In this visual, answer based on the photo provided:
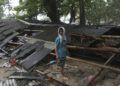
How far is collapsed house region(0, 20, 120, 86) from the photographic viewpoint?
7910mm

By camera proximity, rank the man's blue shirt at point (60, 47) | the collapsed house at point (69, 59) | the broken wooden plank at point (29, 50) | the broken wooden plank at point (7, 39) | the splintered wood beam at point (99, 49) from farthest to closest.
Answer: the broken wooden plank at point (7, 39), the broken wooden plank at point (29, 50), the man's blue shirt at point (60, 47), the collapsed house at point (69, 59), the splintered wood beam at point (99, 49)

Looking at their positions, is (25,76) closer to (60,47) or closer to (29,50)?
(60,47)

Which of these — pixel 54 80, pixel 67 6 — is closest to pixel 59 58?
pixel 54 80

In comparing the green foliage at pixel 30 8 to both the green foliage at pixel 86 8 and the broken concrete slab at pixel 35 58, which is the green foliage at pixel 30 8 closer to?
the green foliage at pixel 86 8

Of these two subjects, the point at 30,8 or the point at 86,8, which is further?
the point at 86,8

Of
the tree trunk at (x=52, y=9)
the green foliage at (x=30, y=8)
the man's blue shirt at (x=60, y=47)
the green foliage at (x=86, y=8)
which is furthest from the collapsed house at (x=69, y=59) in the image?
the green foliage at (x=86, y=8)

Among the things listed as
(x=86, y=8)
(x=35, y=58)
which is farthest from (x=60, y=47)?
(x=86, y=8)

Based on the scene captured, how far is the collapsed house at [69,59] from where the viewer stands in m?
7.91

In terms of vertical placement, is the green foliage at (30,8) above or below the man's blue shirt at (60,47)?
above

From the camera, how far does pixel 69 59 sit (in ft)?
29.9

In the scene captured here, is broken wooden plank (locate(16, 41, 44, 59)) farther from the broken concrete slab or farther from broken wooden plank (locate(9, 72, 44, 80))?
broken wooden plank (locate(9, 72, 44, 80))

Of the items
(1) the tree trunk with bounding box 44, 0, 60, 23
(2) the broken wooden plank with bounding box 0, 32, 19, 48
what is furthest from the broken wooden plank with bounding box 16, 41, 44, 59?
(1) the tree trunk with bounding box 44, 0, 60, 23

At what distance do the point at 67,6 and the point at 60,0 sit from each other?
118cm

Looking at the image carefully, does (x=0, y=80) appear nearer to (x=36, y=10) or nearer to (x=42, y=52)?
(x=42, y=52)
